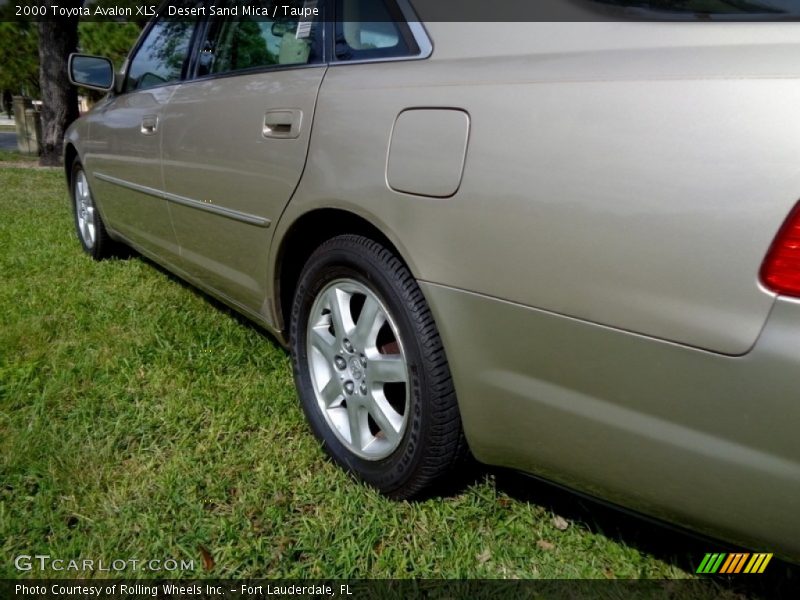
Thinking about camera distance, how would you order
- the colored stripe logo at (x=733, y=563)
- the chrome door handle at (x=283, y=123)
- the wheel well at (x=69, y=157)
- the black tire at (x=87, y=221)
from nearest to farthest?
the colored stripe logo at (x=733, y=563)
the chrome door handle at (x=283, y=123)
the black tire at (x=87, y=221)
the wheel well at (x=69, y=157)

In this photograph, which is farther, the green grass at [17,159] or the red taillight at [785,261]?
the green grass at [17,159]

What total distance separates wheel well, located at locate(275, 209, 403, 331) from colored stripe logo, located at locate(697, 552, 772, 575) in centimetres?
113

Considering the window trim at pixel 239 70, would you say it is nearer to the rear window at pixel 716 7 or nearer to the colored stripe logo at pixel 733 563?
the rear window at pixel 716 7

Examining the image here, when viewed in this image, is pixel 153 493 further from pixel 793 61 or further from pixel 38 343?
pixel 793 61

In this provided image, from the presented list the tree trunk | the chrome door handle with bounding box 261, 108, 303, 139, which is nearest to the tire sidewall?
the chrome door handle with bounding box 261, 108, 303, 139

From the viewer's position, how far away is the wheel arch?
196cm

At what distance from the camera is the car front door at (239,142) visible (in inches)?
86.7

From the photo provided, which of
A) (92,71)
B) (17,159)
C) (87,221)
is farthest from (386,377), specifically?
(17,159)

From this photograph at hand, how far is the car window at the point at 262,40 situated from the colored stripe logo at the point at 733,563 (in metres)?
1.84

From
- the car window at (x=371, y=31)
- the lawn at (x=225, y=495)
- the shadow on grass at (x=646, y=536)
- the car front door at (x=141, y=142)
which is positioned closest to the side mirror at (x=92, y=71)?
the car front door at (x=141, y=142)

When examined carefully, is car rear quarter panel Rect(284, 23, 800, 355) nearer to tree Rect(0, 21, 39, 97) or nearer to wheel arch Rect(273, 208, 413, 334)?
wheel arch Rect(273, 208, 413, 334)

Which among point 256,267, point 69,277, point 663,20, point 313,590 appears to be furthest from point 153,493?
point 69,277

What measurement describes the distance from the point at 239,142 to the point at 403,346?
1.04m

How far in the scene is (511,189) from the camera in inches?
57.7
